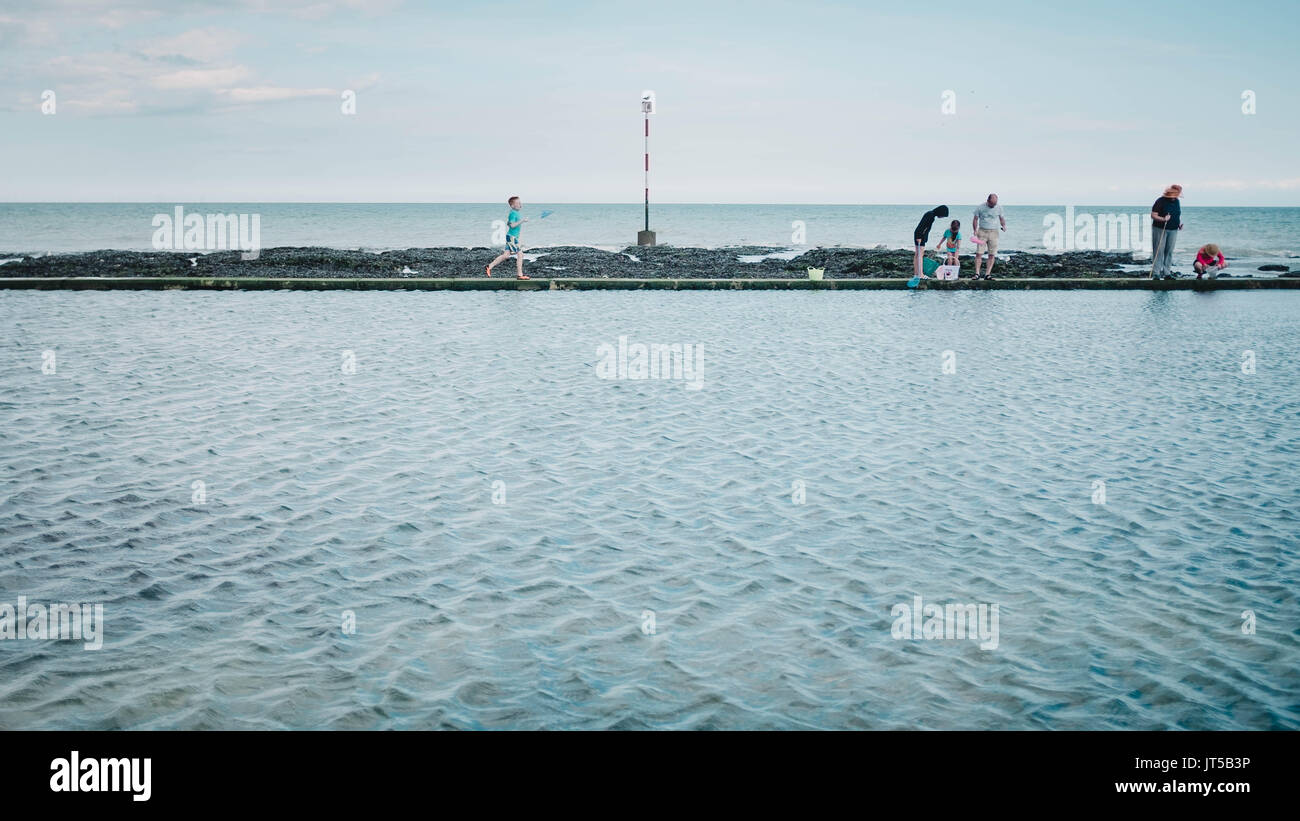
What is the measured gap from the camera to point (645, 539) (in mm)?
8000

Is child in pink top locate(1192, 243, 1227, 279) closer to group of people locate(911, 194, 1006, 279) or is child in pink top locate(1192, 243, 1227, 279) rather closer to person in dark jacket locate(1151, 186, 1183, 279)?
person in dark jacket locate(1151, 186, 1183, 279)

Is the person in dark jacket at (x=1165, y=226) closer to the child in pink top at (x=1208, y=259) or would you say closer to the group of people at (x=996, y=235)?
the group of people at (x=996, y=235)

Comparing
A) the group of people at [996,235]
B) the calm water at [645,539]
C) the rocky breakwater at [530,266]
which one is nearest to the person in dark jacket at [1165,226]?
the group of people at [996,235]

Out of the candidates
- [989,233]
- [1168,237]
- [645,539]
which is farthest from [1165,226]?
[645,539]

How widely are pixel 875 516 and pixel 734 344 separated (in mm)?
9859

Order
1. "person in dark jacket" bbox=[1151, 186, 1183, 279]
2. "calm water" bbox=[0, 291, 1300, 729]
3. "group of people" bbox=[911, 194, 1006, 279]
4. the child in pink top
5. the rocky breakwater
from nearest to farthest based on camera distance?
"calm water" bbox=[0, 291, 1300, 729] → "group of people" bbox=[911, 194, 1006, 279] → "person in dark jacket" bbox=[1151, 186, 1183, 279] → the child in pink top → the rocky breakwater

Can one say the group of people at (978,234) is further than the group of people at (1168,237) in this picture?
No

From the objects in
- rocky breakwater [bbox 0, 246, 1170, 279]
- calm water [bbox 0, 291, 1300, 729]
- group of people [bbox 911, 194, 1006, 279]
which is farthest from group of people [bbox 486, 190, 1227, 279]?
calm water [bbox 0, 291, 1300, 729]

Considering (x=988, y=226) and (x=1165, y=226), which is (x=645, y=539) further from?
(x=1165, y=226)

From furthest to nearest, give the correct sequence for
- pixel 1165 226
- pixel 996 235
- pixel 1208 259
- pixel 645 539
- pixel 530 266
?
pixel 530 266 → pixel 1208 259 → pixel 1165 226 → pixel 996 235 → pixel 645 539

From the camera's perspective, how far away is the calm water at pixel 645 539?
5625mm

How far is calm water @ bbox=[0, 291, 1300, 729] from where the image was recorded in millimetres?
5625

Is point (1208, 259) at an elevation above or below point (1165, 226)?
below

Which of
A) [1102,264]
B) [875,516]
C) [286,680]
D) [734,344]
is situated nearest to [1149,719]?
[875,516]
